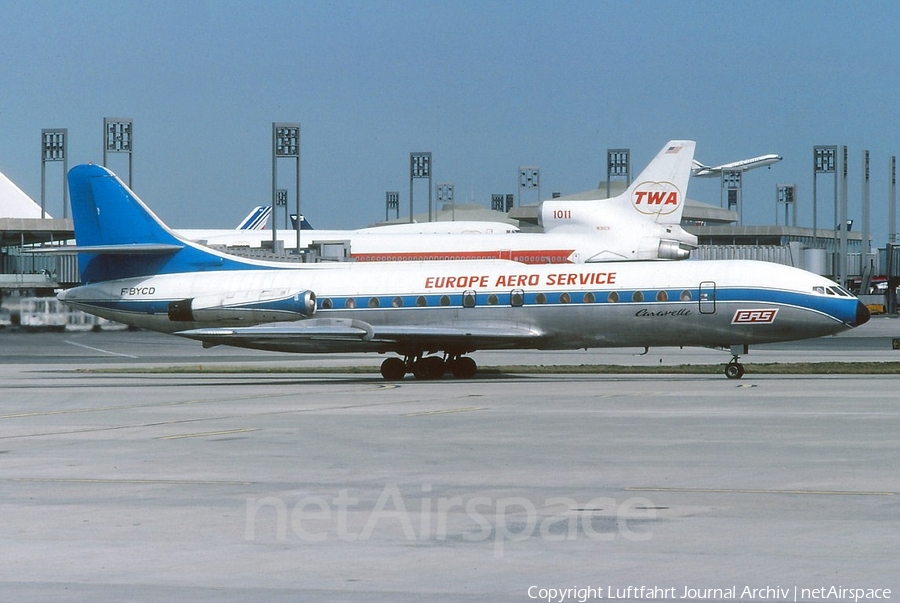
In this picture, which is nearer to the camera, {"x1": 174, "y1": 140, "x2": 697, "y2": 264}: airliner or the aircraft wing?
the aircraft wing

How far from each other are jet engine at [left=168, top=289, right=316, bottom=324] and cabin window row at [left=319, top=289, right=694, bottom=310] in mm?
767

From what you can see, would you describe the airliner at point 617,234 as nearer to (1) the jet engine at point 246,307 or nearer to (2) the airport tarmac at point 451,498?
(1) the jet engine at point 246,307

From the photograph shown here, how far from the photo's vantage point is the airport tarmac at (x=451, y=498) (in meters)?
9.30

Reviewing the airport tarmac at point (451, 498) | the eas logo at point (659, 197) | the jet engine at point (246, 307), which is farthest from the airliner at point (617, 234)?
the airport tarmac at point (451, 498)

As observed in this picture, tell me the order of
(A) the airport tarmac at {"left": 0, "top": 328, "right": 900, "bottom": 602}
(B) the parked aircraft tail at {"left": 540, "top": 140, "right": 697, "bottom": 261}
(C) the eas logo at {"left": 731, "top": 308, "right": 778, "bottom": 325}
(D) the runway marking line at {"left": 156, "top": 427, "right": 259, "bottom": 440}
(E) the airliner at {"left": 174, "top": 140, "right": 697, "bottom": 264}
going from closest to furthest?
1. (A) the airport tarmac at {"left": 0, "top": 328, "right": 900, "bottom": 602}
2. (D) the runway marking line at {"left": 156, "top": 427, "right": 259, "bottom": 440}
3. (C) the eas logo at {"left": 731, "top": 308, "right": 778, "bottom": 325}
4. (E) the airliner at {"left": 174, "top": 140, "right": 697, "bottom": 264}
5. (B) the parked aircraft tail at {"left": 540, "top": 140, "right": 697, "bottom": 261}

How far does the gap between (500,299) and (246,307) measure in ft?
24.9

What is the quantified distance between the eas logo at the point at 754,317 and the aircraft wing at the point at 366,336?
5.37 m

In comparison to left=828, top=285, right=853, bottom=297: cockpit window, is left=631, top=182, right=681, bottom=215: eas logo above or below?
above

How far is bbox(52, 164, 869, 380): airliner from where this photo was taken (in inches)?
1358

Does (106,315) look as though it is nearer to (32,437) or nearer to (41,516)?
(32,437)

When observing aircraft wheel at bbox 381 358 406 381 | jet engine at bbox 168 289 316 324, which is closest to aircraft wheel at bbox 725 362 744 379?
aircraft wheel at bbox 381 358 406 381

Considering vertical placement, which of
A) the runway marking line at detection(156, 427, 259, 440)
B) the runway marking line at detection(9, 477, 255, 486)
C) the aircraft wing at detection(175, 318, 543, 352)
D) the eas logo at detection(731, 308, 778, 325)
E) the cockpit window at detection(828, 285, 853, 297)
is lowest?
the runway marking line at detection(156, 427, 259, 440)

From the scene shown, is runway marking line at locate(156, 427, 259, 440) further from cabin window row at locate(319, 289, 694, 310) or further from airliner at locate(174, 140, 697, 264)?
airliner at locate(174, 140, 697, 264)

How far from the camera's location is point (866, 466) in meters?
15.4
